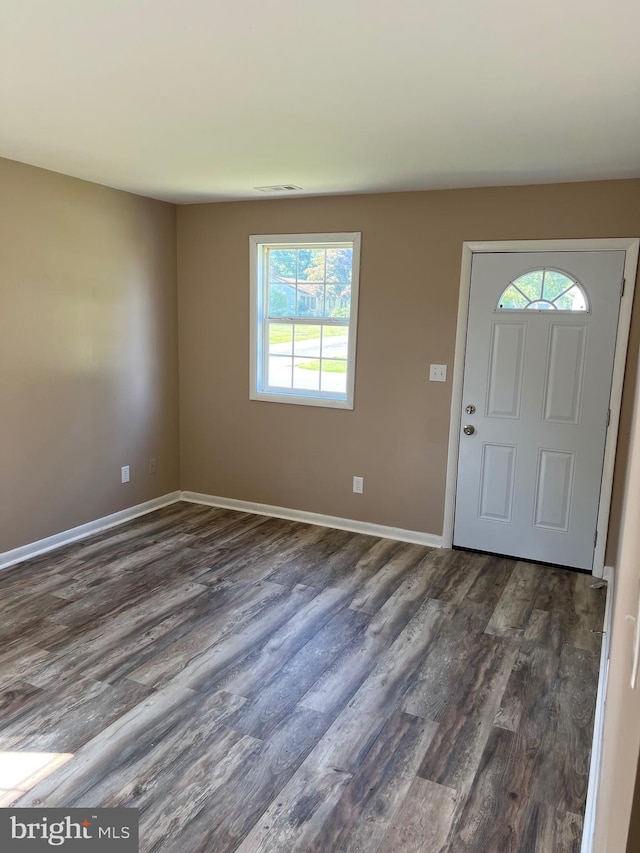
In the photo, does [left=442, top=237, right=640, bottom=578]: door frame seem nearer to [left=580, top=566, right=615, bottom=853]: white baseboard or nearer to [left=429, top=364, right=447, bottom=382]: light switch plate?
[left=429, top=364, right=447, bottom=382]: light switch plate

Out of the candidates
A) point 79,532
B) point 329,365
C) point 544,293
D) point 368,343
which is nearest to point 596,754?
point 544,293

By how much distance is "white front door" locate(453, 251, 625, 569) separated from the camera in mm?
3580

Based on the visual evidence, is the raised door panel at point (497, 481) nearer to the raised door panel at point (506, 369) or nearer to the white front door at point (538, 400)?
the white front door at point (538, 400)

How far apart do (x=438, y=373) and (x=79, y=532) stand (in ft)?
8.95

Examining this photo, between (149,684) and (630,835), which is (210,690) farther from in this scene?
(630,835)

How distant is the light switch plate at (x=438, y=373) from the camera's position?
3.99 meters

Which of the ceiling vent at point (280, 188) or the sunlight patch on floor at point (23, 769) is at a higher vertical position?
the ceiling vent at point (280, 188)

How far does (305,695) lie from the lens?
2.50m

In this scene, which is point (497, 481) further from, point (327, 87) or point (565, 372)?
point (327, 87)

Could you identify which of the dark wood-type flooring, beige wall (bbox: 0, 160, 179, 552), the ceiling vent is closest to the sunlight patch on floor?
the dark wood-type flooring

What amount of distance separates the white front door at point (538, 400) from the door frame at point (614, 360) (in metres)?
0.03

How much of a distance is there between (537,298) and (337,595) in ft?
7.26

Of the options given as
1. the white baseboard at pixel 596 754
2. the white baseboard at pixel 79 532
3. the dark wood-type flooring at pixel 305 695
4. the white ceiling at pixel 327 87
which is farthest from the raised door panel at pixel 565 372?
the white baseboard at pixel 79 532

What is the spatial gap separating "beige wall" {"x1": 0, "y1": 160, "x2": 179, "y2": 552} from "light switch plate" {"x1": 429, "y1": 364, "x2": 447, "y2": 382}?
7.00ft
